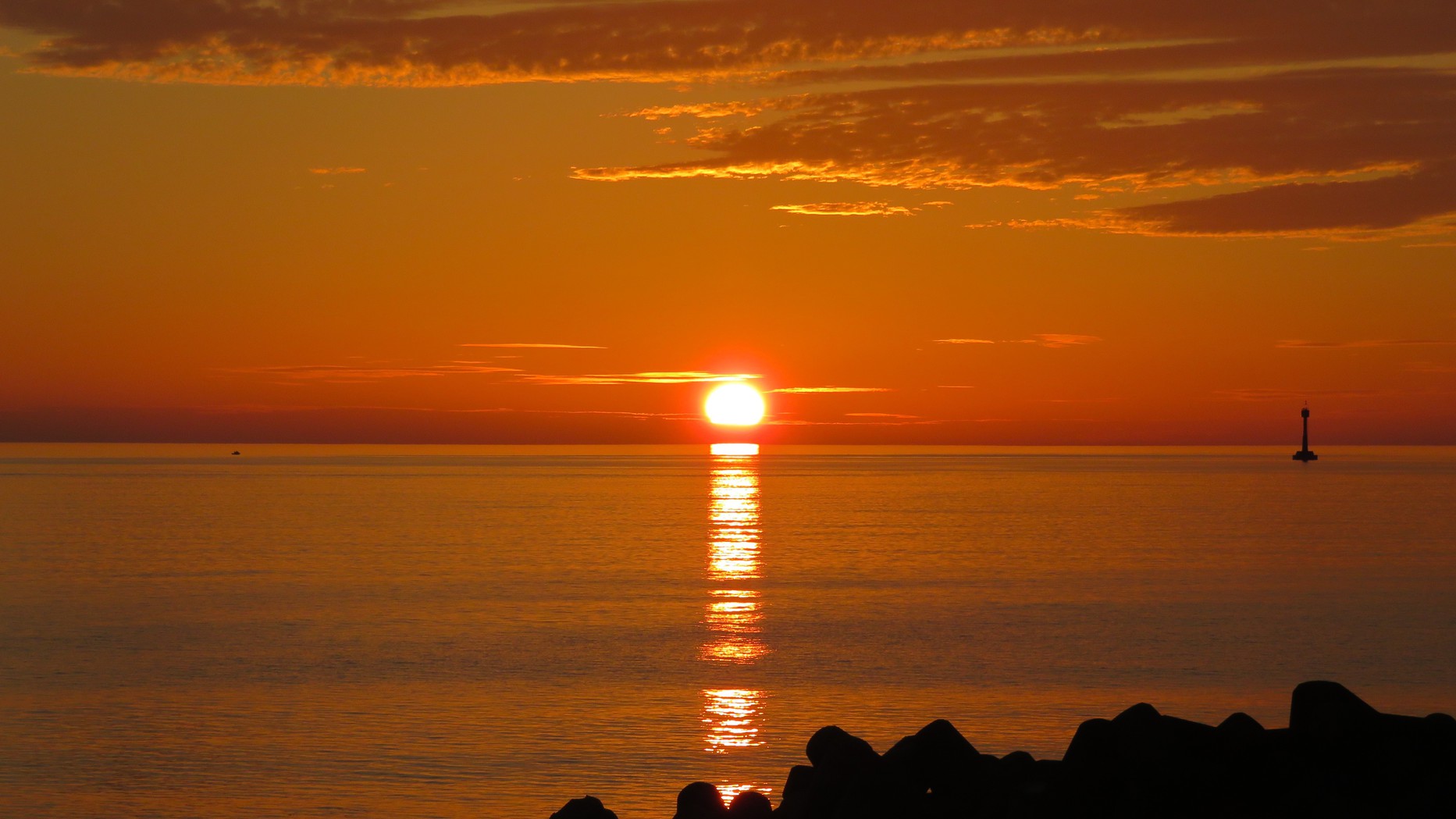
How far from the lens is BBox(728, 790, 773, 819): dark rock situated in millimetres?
14414

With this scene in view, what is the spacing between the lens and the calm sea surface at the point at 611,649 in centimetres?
2161

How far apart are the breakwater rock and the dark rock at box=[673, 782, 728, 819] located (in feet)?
0.04

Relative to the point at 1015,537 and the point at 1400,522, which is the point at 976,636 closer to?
the point at 1015,537

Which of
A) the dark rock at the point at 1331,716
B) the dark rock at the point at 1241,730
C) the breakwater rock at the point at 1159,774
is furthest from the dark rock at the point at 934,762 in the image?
the dark rock at the point at 1331,716

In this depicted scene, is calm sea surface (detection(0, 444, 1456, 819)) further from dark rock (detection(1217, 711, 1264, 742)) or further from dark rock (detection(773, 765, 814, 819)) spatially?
dark rock (detection(1217, 711, 1264, 742))

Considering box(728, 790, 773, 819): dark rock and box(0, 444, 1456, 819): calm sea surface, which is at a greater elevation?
box(0, 444, 1456, 819): calm sea surface

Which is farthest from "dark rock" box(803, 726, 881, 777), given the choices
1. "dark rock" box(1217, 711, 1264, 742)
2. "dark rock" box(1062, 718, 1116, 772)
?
"dark rock" box(1217, 711, 1264, 742)

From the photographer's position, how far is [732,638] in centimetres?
3634

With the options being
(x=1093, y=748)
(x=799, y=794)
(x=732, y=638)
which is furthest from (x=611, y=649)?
(x=1093, y=748)

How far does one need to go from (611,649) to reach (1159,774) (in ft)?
69.0

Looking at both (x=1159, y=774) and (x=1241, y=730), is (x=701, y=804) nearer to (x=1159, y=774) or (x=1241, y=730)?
(x=1159, y=774)

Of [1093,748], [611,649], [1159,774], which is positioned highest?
[611,649]

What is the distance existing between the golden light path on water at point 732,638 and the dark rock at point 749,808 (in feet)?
16.2

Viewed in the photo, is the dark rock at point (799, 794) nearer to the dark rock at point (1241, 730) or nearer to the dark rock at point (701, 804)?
the dark rock at point (701, 804)
